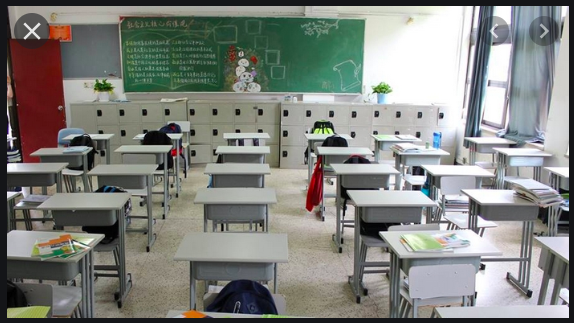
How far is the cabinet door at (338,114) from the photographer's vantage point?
8.05m

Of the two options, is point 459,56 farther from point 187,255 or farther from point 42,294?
point 42,294

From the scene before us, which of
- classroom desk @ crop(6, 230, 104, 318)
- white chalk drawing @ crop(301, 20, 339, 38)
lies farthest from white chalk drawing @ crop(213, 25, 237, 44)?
classroom desk @ crop(6, 230, 104, 318)

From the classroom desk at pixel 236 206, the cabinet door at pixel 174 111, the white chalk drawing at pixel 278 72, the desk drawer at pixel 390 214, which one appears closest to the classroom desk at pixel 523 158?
the desk drawer at pixel 390 214

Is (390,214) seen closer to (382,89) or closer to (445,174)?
(445,174)

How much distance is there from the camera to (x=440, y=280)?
238 cm

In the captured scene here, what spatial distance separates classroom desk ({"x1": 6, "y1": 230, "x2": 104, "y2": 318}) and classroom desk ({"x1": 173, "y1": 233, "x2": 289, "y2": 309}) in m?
0.58

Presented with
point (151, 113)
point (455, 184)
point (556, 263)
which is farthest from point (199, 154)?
point (556, 263)

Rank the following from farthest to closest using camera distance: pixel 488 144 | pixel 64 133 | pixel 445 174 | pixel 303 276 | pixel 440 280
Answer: pixel 64 133 < pixel 488 144 < pixel 445 174 < pixel 303 276 < pixel 440 280

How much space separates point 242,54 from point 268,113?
3.78ft

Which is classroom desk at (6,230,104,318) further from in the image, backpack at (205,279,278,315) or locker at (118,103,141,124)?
locker at (118,103,141,124)

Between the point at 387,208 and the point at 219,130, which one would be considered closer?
the point at 387,208

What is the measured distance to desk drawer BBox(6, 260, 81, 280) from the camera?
2.47 m

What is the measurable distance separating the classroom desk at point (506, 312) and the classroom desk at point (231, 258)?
857 millimetres

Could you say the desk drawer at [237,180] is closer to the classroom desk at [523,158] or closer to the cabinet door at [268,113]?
the classroom desk at [523,158]
